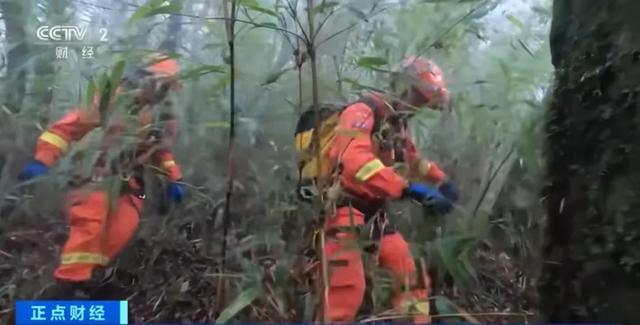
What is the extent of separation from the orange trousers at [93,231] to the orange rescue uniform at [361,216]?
345 mm

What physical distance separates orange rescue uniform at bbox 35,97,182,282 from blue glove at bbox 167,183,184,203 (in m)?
0.02

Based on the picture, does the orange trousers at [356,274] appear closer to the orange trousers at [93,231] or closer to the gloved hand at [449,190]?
the gloved hand at [449,190]

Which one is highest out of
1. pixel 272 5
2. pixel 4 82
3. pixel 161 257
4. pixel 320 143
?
pixel 272 5

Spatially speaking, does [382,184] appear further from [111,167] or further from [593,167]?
[111,167]

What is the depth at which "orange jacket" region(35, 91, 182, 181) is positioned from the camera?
134 cm

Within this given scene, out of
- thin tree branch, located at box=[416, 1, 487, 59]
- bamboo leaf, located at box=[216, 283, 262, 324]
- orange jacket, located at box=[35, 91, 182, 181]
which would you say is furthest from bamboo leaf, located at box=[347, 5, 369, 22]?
bamboo leaf, located at box=[216, 283, 262, 324]

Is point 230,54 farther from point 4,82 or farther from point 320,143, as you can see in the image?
Answer: point 4,82

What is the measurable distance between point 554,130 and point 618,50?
0.17 m

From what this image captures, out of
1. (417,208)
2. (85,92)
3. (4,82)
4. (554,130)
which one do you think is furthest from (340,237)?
(4,82)

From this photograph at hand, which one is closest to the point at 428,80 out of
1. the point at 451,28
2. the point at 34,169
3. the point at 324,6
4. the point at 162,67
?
the point at 451,28

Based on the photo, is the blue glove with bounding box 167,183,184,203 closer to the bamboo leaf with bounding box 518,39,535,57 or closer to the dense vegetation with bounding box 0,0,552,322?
the dense vegetation with bounding box 0,0,552,322

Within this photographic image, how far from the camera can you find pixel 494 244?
1348 mm

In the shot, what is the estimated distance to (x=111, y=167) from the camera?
1.37m

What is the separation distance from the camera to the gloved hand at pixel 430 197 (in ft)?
4.38
